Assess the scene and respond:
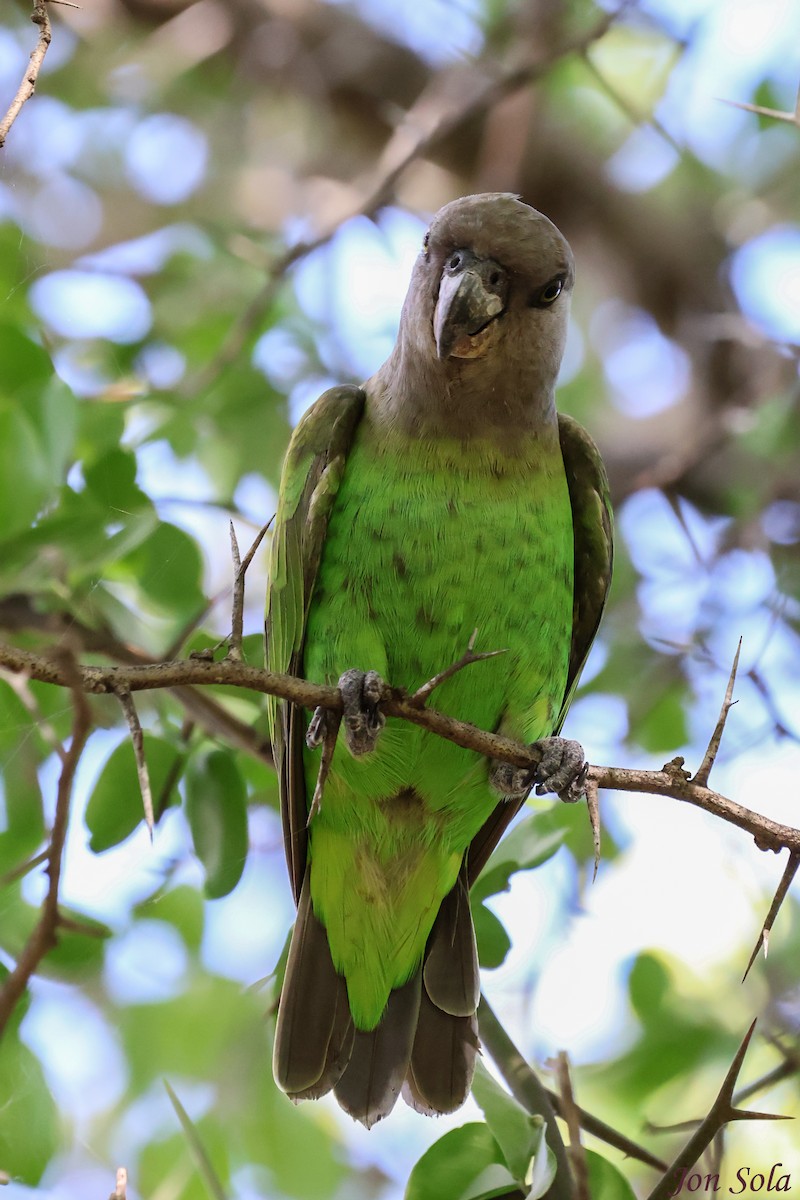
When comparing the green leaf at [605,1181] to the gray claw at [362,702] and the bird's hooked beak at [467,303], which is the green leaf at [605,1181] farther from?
the bird's hooked beak at [467,303]

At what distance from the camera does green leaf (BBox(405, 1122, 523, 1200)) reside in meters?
2.53

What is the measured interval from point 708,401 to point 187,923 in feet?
11.5

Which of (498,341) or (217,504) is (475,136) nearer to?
(498,341)

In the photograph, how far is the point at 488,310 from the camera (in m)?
3.22

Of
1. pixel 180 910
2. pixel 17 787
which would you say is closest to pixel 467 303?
pixel 17 787

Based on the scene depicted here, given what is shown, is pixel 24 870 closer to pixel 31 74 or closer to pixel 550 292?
pixel 31 74

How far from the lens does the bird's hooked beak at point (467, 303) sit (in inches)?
125

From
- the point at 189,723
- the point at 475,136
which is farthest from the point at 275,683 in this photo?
the point at 475,136

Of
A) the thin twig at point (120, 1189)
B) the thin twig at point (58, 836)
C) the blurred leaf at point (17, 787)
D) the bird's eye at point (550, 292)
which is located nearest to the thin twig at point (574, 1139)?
the thin twig at point (120, 1189)

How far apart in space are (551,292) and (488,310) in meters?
0.26

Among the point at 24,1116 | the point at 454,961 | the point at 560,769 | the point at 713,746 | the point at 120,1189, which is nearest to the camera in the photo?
the point at 120,1189

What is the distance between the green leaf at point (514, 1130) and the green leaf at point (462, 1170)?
0.11 feet

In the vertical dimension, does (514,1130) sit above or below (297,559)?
below

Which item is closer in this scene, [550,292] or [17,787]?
[17,787]
